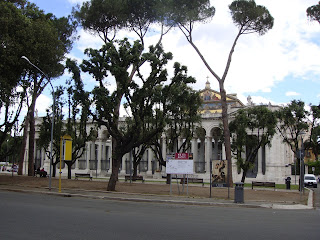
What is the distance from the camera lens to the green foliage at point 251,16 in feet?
97.9

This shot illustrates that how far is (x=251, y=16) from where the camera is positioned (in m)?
30.0

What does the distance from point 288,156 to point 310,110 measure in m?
35.2

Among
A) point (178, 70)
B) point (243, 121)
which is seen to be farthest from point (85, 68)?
point (243, 121)

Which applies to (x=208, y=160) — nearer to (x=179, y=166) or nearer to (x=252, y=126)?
(x=252, y=126)

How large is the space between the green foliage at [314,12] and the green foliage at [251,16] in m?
4.23

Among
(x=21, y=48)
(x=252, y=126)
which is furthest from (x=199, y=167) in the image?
(x=21, y=48)

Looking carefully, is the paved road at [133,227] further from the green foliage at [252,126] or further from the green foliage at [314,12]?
the green foliage at [252,126]

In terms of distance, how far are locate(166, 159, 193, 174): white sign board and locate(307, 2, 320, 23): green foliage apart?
15.0 metres

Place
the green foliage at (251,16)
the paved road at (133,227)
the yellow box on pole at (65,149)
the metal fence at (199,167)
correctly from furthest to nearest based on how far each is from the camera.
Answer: the metal fence at (199,167) → the green foliage at (251,16) → the yellow box on pole at (65,149) → the paved road at (133,227)

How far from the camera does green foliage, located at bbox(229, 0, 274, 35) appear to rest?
29.9 meters

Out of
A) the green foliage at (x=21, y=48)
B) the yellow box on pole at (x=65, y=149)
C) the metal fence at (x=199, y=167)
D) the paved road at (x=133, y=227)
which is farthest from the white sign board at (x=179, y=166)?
the metal fence at (x=199, y=167)

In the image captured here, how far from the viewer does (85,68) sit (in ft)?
72.8

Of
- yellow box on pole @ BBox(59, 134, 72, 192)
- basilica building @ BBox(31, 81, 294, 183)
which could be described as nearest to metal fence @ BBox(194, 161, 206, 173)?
basilica building @ BBox(31, 81, 294, 183)

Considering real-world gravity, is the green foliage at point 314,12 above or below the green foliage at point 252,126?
above
